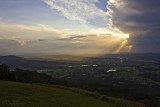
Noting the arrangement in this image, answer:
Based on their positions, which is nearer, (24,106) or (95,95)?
(24,106)

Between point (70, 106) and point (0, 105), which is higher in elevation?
point (0, 105)

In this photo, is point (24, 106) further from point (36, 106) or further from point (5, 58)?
point (5, 58)

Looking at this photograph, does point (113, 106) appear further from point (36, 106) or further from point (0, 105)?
point (0, 105)

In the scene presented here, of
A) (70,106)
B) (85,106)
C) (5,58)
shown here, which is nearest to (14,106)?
(70,106)

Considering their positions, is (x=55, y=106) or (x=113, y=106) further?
(x=113, y=106)

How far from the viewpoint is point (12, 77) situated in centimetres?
2923

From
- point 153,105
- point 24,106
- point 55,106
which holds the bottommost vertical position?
point 153,105

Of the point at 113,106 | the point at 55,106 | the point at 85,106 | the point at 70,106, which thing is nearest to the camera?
the point at 55,106

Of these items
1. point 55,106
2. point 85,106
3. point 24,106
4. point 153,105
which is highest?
point 24,106

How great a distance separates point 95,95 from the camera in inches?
771

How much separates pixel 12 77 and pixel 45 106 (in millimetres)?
24163

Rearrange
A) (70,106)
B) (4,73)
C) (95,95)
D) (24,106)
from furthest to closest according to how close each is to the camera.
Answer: (4,73) → (95,95) → (70,106) → (24,106)

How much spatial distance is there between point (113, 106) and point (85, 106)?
4447mm

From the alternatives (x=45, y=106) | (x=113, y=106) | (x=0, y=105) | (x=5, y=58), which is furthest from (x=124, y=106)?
(x=5, y=58)
